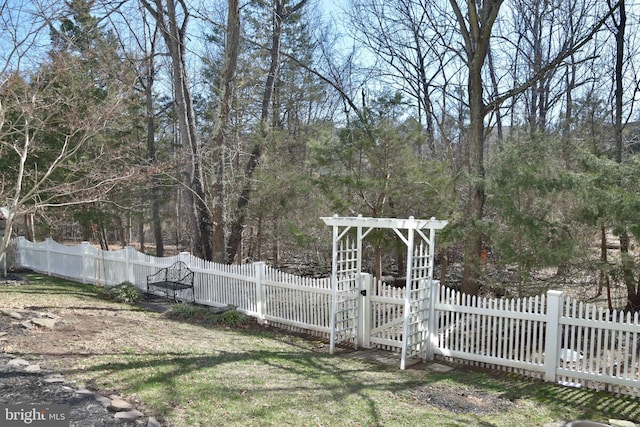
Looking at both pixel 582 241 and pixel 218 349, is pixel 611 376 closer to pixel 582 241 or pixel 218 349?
pixel 582 241

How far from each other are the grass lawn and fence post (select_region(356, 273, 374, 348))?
0.38 metres

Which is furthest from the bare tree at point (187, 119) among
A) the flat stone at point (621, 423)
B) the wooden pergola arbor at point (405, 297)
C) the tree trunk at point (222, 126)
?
the flat stone at point (621, 423)

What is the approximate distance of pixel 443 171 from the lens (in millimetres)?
10227

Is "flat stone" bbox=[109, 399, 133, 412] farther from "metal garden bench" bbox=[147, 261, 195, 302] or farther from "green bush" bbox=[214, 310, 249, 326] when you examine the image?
"metal garden bench" bbox=[147, 261, 195, 302]

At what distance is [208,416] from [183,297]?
6.28 metres

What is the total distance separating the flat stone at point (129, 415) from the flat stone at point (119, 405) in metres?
0.08

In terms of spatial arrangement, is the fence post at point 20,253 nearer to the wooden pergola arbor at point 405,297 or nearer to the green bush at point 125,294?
the green bush at point 125,294

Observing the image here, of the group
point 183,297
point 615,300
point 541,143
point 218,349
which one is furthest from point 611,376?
point 183,297

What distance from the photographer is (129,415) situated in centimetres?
395

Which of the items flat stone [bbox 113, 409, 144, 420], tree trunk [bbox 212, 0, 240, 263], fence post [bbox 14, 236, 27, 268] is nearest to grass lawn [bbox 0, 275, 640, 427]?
flat stone [bbox 113, 409, 144, 420]

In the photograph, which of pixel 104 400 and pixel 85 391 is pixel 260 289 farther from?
pixel 104 400

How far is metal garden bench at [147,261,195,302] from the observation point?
9750 mm

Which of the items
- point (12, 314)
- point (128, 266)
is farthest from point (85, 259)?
point (12, 314)

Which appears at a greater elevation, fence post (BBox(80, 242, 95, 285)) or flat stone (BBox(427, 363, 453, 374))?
fence post (BBox(80, 242, 95, 285))
